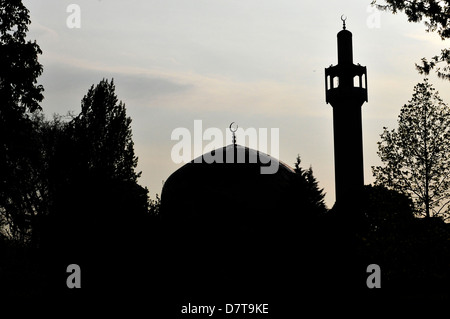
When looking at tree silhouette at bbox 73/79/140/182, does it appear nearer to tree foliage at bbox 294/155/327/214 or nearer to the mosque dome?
the mosque dome

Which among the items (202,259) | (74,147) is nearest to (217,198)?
(202,259)

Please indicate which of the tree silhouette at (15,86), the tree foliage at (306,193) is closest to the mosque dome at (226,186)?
the tree foliage at (306,193)

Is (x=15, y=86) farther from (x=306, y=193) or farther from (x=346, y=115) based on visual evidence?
(x=346, y=115)

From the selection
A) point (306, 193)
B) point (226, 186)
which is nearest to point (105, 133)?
point (226, 186)

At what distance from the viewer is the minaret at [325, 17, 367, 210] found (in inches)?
1231

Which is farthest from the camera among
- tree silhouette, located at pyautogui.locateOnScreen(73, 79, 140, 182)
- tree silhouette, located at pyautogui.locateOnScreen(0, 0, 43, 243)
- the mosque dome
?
tree silhouette, located at pyautogui.locateOnScreen(73, 79, 140, 182)

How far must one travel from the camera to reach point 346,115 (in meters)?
31.7

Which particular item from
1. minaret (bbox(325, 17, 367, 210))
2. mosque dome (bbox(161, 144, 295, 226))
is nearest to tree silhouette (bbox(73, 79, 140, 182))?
Result: mosque dome (bbox(161, 144, 295, 226))

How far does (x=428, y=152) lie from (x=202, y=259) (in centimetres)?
971

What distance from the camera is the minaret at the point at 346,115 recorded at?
103 ft

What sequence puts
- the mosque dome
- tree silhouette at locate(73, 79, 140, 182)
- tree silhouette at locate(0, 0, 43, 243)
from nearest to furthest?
tree silhouette at locate(0, 0, 43, 243) < the mosque dome < tree silhouette at locate(73, 79, 140, 182)

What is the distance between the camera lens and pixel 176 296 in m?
21.9
